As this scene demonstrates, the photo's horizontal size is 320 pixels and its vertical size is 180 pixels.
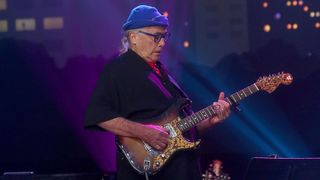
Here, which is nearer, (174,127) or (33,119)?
(174,127)

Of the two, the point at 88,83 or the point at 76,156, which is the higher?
the point at 88,83

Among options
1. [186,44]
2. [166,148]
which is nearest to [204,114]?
[166,148]

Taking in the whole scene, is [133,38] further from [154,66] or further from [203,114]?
[203,114]

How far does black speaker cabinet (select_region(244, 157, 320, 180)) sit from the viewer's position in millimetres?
4129

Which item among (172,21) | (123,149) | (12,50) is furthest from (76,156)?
(123,149)

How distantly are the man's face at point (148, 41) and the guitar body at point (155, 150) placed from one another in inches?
15.1

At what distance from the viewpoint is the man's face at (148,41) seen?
12.3 ft

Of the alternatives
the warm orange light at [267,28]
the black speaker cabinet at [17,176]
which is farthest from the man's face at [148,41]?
the warm orange light at [267,28]

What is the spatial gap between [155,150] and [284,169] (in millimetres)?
1128

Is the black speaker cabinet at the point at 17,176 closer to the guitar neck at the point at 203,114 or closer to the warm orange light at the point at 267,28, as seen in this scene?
the guitar neck at the point at 203,114

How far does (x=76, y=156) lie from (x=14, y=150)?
693 millimetres

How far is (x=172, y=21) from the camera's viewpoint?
6.28 metres

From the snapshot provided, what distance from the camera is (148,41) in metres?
3.76

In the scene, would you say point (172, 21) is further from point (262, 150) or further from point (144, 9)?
point (144, 9)
